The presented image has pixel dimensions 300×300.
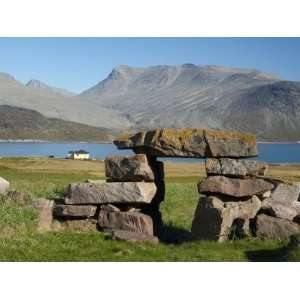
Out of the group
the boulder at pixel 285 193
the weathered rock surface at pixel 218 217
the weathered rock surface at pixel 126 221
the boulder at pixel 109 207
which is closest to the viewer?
the weathered rock surface at pixel 218 217

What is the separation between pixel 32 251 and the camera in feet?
48.5

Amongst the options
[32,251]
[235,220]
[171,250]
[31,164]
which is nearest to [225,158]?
[235,220]

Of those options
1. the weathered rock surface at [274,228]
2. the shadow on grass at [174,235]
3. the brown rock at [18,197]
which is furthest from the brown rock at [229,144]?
the brown rock at [18,197]

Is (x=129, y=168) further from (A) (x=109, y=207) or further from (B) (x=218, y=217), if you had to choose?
(B) (x=218, y=217)

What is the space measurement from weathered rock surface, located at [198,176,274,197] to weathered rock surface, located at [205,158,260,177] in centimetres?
25

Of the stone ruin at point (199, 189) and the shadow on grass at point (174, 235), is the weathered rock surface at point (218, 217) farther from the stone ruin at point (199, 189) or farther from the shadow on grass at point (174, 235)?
the shadow on grass at point (174, 235)

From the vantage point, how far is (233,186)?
61.9ft

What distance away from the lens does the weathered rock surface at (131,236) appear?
16.8 metres

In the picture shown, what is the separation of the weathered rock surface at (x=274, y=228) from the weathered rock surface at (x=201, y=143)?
2.59m

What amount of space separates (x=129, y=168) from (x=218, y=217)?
12.4ft

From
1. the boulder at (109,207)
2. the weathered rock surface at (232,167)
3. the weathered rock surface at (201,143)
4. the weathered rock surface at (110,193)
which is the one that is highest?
the weathered rock surface at (201,143)

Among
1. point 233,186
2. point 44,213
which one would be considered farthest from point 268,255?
point 44,213

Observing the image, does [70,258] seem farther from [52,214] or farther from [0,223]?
[52,214]
